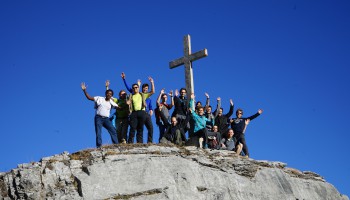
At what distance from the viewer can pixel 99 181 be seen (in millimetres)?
14875

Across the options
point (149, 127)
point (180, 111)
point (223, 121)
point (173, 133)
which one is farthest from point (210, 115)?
point (149, 127)

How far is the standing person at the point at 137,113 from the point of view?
17219mm

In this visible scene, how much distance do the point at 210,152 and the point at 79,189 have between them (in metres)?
5.12

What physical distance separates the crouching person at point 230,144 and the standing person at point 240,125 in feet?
0.60

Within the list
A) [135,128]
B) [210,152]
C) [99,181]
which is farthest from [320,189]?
[99,181]

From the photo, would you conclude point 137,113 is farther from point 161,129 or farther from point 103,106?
point 161,129

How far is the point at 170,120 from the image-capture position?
18812 millimetres

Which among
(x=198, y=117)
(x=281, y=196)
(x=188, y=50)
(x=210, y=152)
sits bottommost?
(x=281, y=196)

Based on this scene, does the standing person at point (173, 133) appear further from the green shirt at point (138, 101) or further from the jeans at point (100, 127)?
the jeans at point (100, 127)

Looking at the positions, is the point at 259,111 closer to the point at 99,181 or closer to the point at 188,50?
the point at 188,50

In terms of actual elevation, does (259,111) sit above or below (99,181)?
above

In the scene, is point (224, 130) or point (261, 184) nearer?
point (261, 184)

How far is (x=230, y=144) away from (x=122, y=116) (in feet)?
14.3

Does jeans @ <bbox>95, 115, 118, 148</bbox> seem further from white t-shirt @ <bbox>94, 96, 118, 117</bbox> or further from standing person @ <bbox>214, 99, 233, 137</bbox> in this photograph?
standing person @ <bbox>214, 99, 233, 137</bbox>
